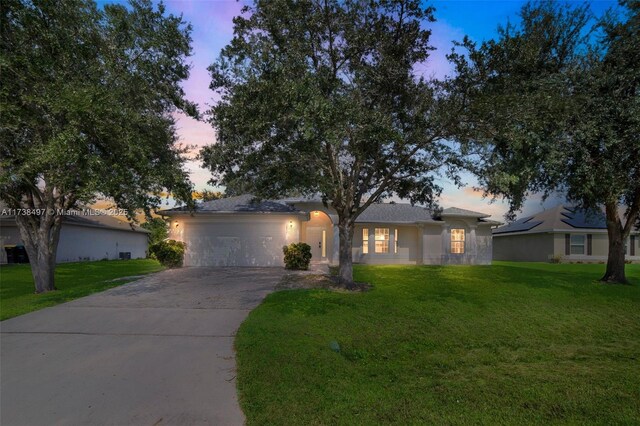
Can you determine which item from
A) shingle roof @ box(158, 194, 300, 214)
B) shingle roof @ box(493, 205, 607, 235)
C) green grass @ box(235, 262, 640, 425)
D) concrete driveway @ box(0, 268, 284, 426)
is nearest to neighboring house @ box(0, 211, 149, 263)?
shingle roof @ box(158, 194, 300, 214)

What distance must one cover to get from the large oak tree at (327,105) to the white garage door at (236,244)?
6.76 m

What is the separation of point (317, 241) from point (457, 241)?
325 inches

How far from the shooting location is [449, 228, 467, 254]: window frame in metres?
23.3

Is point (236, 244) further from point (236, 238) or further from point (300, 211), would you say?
point (300, 211)

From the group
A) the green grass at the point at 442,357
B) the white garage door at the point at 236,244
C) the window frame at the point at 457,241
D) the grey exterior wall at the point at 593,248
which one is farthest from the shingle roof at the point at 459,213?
the green grass at the point at 442,357

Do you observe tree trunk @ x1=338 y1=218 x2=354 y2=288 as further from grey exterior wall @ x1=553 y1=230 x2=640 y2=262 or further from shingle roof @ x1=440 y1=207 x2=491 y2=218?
grey exterior wall @ x1=553 y1=230 x2=640 y2=262

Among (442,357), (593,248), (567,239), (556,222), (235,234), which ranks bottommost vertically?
(442,357)

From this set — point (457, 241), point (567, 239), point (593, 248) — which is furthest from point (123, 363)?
point (593, 248)

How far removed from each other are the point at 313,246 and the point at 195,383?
18.0 metres

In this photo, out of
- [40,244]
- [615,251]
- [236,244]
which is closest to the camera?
[40,244]

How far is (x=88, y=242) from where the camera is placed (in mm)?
29188

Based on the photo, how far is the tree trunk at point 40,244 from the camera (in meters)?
12.0

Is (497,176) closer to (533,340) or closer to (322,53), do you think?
(533,340)

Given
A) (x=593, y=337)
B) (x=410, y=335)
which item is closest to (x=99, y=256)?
(x=410, y=335)
